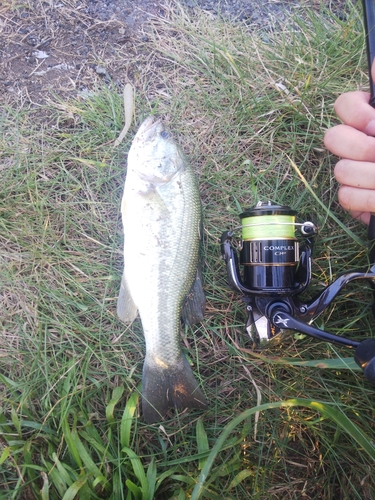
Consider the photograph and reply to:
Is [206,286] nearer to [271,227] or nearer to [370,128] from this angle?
[271,227]

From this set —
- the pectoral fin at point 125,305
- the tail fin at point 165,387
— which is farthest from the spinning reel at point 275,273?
the pectoral fin at point 125,305

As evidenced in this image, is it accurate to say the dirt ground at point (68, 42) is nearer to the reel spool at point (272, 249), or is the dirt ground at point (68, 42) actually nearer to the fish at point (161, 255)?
the fish at point (161, 255)

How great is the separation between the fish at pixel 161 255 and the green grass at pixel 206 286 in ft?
0.68

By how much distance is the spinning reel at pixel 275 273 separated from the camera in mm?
1978

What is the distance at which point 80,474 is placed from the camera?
206 centimetres

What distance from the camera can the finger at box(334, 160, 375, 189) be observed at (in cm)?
188

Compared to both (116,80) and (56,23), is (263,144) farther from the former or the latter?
(56,23)

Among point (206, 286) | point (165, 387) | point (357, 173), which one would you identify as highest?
point (357, 173)

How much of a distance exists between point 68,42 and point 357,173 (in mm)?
2266

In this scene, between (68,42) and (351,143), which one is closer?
(351,143)

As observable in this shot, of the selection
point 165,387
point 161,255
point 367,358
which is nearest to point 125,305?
point 161,255

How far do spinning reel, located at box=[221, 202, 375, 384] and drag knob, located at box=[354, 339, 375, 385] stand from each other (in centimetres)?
30

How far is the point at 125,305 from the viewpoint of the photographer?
2332 mm

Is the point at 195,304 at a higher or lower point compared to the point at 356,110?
lower
